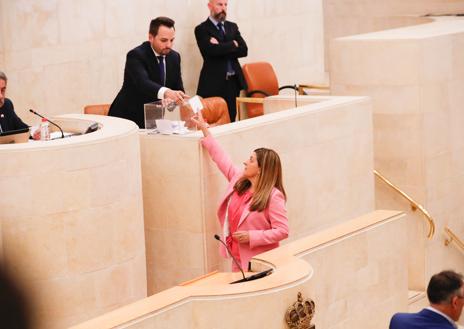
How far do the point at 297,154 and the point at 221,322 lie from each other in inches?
112

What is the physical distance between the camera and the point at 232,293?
5898 mm

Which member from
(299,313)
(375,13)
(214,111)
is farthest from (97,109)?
(375,13)

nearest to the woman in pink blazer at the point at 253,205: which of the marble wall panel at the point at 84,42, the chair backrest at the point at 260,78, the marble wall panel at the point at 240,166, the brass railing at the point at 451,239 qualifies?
the marble wall panel at the point at 240,166

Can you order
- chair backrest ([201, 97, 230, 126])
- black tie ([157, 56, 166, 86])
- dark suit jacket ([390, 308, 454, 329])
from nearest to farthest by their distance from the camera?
dark suit jacket ([390, 308, 454, 329]), black tie ([157, 56, 166, 86]), chair backrest ([201, 97, 230, 126])

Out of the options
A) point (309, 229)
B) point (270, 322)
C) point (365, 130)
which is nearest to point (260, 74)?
point (365, 130)

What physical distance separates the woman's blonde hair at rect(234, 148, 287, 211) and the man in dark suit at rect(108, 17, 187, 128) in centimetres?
143

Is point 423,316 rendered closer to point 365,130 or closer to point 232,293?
point 232,293

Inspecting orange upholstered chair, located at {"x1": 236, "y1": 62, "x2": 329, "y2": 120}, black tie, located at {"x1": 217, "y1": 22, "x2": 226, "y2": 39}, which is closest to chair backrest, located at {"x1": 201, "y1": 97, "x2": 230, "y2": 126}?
orange upholstered chair, located at {"x1": 236, "y1": 62, "x2": 329, "y2": 120}

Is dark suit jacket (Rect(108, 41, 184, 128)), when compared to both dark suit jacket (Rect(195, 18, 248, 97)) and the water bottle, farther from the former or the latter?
dark suit jacket (Rect(195, 18, 248, 97))

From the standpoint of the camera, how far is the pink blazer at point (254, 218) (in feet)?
22.0

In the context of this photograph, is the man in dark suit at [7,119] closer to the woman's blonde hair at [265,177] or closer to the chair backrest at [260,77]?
the woman's blonde hair at [265,177]

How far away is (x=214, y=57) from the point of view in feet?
38.6

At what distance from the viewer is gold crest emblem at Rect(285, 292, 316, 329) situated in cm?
614

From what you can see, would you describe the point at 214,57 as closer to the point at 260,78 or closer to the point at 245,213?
the point at 260,78
